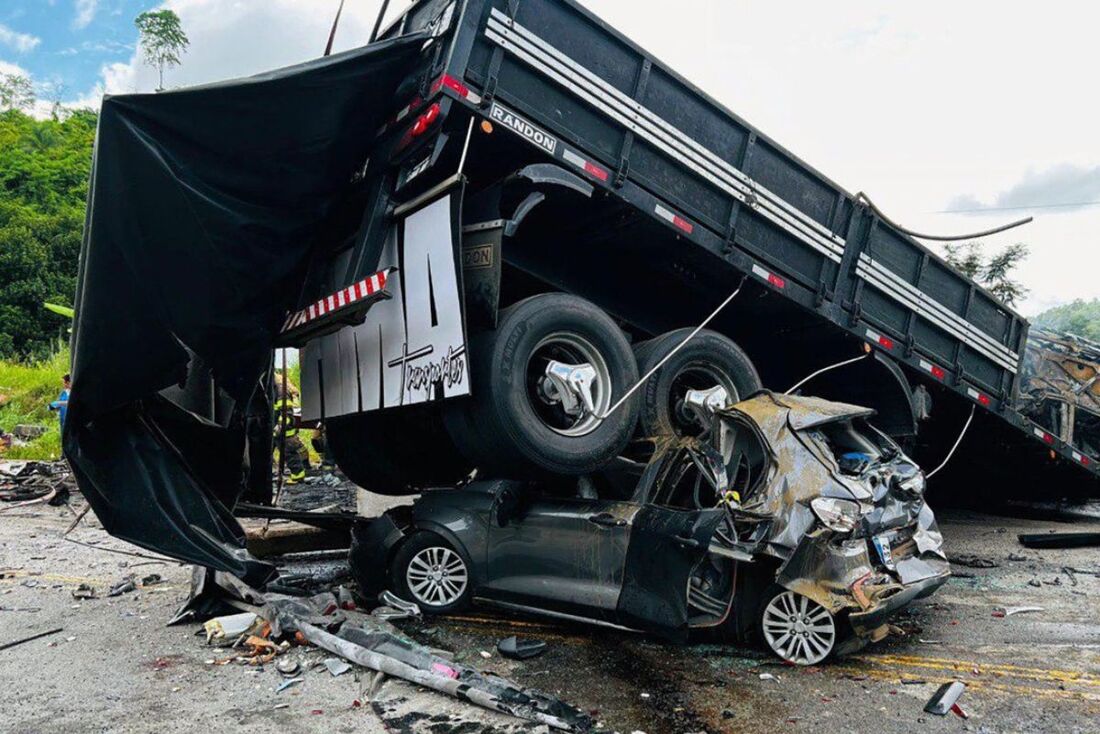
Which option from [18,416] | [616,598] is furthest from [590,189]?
[18,416]

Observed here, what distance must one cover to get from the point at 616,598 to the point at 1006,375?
4.90 metres

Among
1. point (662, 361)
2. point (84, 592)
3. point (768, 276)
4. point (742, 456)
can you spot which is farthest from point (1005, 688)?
point (84, 592)

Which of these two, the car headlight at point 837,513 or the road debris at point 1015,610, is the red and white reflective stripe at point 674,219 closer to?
the car headlight at point 837,513

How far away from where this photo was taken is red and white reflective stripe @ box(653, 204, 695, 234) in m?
5.27

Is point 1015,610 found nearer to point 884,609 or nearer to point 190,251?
point 884,609

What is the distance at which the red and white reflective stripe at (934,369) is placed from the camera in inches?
266

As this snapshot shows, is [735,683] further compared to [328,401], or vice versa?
[328,401]

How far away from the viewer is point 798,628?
4211 millimetres

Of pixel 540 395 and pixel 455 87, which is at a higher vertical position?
pixel 455 87

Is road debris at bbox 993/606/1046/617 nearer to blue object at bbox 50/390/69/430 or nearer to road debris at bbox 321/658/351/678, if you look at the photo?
road debris at bbox 321/658/351/678

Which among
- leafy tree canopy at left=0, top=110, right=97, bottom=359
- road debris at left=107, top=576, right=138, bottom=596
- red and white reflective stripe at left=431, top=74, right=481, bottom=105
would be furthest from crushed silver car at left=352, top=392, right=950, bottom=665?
leafy tree canopy at left=0, top=110, right=97, bottom=359

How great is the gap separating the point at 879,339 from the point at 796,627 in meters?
3.04

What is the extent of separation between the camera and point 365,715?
340cm

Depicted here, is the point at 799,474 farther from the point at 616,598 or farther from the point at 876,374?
the point at 876,374
